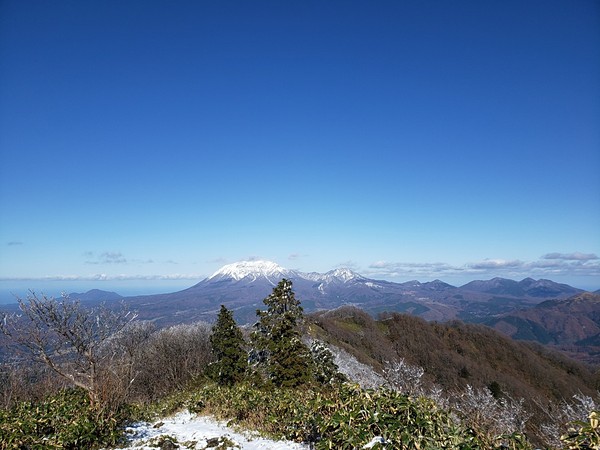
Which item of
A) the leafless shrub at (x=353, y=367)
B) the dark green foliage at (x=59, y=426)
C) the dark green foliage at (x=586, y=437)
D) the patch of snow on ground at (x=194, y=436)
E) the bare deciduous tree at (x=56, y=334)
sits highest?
the bare deciduous tree at (x=56, y=334)

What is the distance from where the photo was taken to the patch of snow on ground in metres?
8.91

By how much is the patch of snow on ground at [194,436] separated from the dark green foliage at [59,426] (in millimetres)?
730

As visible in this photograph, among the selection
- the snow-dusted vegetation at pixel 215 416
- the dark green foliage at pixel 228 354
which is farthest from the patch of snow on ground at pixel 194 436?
the dark green foliage at pixel 228 354

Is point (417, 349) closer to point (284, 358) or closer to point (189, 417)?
point (284, 358)

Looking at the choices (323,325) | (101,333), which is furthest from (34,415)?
(323,325)

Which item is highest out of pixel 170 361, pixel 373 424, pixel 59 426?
pixel 373 424

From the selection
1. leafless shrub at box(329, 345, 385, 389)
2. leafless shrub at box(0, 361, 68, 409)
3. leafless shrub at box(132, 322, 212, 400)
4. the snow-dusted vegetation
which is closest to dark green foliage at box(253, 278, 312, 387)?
the snow-dusted vegetation

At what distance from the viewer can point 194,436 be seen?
33.0 ft

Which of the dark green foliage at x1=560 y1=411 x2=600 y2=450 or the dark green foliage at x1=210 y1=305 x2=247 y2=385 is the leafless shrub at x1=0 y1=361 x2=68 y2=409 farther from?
the dark green foliage at x1=560 y1=411 x2=600 y2=450

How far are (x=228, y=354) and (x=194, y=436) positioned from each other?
1620cm

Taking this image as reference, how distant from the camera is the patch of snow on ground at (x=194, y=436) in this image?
891 cm

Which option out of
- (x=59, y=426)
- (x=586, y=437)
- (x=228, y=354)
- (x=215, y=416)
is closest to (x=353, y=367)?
(x=228, y=354)

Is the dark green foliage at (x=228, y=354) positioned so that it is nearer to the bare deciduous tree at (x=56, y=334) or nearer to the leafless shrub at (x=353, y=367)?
the bare deciduous tree at (x=56, y=334)

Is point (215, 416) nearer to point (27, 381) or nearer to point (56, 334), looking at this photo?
point (56, 334)
